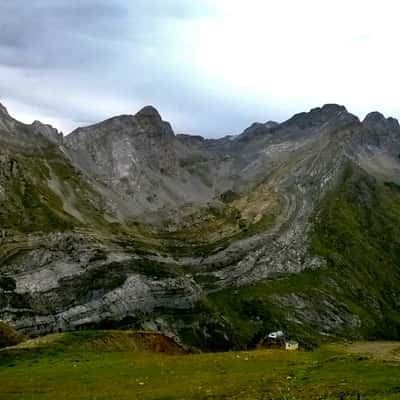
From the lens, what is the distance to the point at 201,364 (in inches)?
2569

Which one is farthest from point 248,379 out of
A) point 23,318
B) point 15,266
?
point 15,266

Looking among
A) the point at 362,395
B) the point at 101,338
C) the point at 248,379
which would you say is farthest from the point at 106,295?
the point at 362,395

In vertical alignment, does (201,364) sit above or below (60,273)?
below

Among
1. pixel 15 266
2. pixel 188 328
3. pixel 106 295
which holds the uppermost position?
pixel 15 266

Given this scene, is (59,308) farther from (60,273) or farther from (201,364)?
(201,364)

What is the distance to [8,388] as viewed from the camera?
55.5 metres

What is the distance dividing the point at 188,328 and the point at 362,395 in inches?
6215

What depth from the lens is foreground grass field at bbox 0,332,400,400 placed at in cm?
4478

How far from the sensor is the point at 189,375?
5769 centimetres

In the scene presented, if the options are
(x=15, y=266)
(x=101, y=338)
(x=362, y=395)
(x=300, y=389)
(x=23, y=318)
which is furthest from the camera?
(x=15, y=266)

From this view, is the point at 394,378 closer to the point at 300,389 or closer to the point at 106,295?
the point at 300,389

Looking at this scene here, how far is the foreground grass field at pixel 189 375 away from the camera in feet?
147

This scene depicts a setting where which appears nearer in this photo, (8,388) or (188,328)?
(8,388)

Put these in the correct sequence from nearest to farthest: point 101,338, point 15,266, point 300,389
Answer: point 300,389 < point 101,338 < point 15,266
